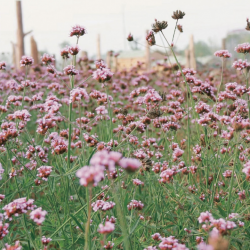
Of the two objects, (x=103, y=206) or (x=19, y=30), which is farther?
(x=19, y=30)

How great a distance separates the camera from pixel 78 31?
2244 millimetres

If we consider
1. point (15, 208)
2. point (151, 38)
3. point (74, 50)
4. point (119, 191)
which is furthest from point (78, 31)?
point (15, 208)

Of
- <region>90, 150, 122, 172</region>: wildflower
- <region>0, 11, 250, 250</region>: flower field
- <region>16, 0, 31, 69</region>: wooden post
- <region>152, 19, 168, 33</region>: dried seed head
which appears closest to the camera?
<region>90, 150, 122, 172</region>: wildflower

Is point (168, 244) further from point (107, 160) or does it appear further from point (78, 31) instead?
point (78, 31)

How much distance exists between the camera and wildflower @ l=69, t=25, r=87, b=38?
7.35 ft

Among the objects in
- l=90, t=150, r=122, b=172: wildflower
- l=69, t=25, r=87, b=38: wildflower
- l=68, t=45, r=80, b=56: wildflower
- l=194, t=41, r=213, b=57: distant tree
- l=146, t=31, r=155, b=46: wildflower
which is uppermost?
l=69, t=25, r=87, b=38: wildflower

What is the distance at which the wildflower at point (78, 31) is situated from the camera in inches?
88.2

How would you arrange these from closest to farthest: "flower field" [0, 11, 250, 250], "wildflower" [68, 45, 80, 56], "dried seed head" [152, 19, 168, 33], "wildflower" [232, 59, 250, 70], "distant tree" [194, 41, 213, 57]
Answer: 1. "flower field" [0, 11, 250, 250]
2. "wildflower" [68, 45, 80, 56]
3. "wildflower" [232, 59, 250, 70]
4. "dried seed head" [152, 19, 168, 33]
5. "distant tree" [194, 41, 213, 57]

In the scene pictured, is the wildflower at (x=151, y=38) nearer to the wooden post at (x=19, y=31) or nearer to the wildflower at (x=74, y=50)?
the wildflower at (x=74, y=50)

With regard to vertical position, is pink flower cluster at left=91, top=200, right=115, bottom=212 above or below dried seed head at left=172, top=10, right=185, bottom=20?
below

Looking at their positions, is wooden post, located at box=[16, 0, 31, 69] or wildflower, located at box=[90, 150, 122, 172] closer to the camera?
wildflower, located at box=[90, 150, 122, 172]

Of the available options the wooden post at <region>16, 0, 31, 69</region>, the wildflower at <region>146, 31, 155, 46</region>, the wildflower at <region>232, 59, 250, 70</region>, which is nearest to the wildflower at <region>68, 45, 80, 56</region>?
the wildflower at <region>146, 31, 155, 46</region>

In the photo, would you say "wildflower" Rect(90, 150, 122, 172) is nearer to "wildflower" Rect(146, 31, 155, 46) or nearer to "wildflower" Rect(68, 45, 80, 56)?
"wildflower" Rect(68, 45, 80, 56)

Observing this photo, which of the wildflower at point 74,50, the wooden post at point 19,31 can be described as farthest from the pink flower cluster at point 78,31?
the wooden post at point 19,31
